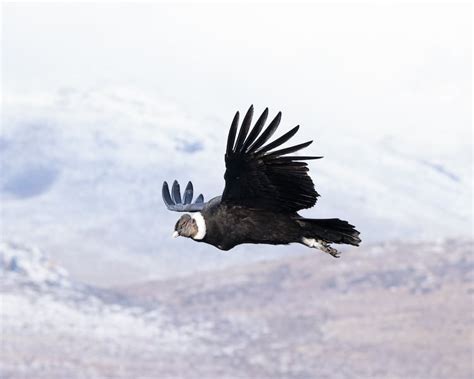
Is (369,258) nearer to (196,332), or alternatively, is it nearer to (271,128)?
(196,332)

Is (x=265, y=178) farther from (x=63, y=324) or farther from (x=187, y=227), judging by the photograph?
(x=63, y=324)

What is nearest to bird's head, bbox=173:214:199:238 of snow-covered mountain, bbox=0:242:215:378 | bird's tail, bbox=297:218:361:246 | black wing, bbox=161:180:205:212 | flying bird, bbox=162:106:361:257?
flying bird, bbox=162:106:361:257

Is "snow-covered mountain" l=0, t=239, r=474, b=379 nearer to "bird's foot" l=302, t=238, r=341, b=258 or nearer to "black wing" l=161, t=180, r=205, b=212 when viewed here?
"black wing" l=161, t=180, r=205, b=212

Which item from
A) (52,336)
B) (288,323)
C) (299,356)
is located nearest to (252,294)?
(288,323)

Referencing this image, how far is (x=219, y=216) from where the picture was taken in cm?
1642

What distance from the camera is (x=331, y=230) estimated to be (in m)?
16.9

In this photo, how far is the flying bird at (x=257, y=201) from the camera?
1633 centimetres

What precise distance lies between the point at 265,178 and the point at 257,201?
273 millimetres

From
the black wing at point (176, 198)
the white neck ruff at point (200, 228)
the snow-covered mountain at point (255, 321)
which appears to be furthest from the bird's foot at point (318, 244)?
the snow-covered mountain at point (255, 321)

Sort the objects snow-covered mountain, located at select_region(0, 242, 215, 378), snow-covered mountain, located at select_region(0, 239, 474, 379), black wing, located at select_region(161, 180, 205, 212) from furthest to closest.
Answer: snow-covered mountain, located at select_region(0, 239, 474, 379)
snow-covered mountain, located at select_region(0, 242, 215, 378)
black wing, located at select_region(161, 180, 205, 212)

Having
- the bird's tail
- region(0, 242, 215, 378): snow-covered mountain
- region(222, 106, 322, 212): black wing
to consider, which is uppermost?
region(0, 242, 215, 378): snow-covered mountain

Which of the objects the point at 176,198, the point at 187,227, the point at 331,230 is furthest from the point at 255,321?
the point at 187,227

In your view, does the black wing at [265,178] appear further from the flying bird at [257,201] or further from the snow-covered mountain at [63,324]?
the snow-covered mountain at [63,324]

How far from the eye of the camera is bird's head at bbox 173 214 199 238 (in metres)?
16.3
